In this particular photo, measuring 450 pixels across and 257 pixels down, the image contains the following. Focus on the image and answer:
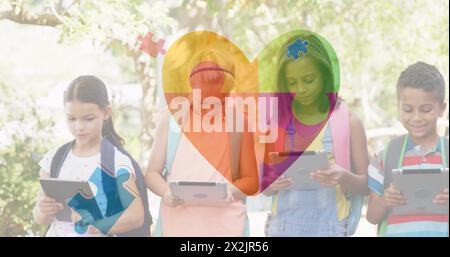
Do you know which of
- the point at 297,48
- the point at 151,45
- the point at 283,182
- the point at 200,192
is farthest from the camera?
the point at 151,45

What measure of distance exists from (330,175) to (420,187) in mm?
311

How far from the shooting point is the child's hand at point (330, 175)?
9.43 ft

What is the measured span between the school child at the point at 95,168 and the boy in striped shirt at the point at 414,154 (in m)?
0.86

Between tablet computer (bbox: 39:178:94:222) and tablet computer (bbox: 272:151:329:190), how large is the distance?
2.25ft

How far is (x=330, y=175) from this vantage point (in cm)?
288

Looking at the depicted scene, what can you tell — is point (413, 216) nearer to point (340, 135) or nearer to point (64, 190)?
point (340, 135)

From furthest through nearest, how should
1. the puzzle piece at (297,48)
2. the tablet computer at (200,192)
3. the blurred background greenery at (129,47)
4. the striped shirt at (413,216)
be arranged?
the blurred background greenery at (129,47) < the puzzle piece at (297,48) < the striped shirt at (413,216) < the tablet computer at (200,192)

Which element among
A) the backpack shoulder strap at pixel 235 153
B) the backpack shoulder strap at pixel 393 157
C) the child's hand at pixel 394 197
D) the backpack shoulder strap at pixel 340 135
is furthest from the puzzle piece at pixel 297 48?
the child's hand at pixel 394 197

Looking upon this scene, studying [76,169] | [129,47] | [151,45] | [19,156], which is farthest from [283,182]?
[19,156]

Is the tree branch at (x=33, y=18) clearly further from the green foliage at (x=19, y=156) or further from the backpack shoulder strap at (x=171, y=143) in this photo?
the backpack shoulder strap at (x=171, y=143)

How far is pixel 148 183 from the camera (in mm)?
2955
